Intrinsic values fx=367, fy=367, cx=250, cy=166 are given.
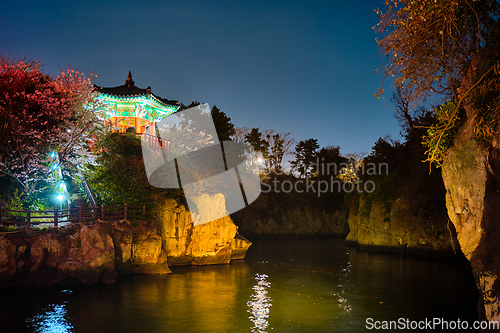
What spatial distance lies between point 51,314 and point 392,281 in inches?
591

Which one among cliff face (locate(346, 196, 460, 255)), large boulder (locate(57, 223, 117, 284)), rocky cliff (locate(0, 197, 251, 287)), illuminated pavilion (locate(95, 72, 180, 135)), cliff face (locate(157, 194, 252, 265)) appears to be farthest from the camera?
illuminated pavilion (locate(95, 72, 180, 135))

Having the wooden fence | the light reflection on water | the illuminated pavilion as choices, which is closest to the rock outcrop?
the light reflection on water

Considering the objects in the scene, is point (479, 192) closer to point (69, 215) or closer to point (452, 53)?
point (452, 53)

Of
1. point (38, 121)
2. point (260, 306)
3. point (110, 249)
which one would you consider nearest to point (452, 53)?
point (260, 306)

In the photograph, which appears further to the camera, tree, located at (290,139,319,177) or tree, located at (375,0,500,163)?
tree, located at (290,139,319,177)

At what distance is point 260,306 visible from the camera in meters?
14.0

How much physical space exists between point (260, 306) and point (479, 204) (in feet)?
27.8

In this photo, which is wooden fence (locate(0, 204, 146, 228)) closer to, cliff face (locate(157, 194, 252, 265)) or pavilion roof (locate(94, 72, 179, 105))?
cliff face (locate(157, 194, 252, 265))

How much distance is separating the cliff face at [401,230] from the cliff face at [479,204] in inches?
626

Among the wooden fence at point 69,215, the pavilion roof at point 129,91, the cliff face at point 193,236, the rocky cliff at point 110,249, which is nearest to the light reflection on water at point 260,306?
the cliff face at point 193,236

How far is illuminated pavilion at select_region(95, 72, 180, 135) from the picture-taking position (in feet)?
95.0

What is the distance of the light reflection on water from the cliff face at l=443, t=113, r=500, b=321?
6.21 meters

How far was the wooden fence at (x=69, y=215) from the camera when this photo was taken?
16.4 metres

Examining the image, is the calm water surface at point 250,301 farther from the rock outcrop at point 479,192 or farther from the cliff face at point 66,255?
the rock outcrop at point 479,192
